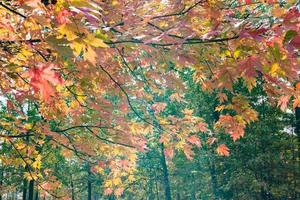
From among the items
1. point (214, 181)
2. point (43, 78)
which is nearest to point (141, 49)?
point (43, 78)

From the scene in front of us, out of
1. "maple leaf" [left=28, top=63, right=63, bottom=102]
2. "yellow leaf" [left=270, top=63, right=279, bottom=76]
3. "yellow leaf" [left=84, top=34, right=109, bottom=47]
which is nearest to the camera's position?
"yellow leaf" [left=84, top=34, right=109, bottom=47]

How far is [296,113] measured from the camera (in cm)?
1744

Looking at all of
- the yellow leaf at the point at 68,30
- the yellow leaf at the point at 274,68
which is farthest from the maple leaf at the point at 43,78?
the yellow leaf at the point at 274,68

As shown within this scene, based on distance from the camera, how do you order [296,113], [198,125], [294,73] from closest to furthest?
[294,73] → [198,125] → [296,113]

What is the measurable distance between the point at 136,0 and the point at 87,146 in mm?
2003

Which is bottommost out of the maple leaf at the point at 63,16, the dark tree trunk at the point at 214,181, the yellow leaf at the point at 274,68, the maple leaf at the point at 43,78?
the maple leaf at the point at 43,78

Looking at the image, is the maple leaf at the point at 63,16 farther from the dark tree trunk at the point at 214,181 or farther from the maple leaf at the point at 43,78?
the dark tree trunk at the point at 214,181

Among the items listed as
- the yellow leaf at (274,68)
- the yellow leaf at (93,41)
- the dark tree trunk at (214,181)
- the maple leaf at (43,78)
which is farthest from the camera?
the dark tree trunk at (214,181)

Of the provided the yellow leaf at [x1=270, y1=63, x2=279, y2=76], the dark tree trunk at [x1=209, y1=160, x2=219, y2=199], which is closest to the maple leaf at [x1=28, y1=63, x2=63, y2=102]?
the yellow leaf at [x1=270, y1=63, x2=279, y2=76]

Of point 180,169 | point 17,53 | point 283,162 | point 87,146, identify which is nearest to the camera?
point 17,53

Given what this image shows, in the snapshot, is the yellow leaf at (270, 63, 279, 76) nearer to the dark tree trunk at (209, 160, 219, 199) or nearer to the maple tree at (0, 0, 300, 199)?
the maple tree at (0, 0, 300, 199)

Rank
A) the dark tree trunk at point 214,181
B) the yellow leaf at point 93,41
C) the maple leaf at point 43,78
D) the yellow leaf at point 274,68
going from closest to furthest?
the yellow leaf at point 93,41 → the maple leaf at point 43,78 → the yellow leaf at point 274,68 → the dark tree trunk at point 214,181

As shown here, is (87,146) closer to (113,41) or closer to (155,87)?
(155,87)

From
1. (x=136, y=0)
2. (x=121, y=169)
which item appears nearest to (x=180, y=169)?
(x=121, y=169)
